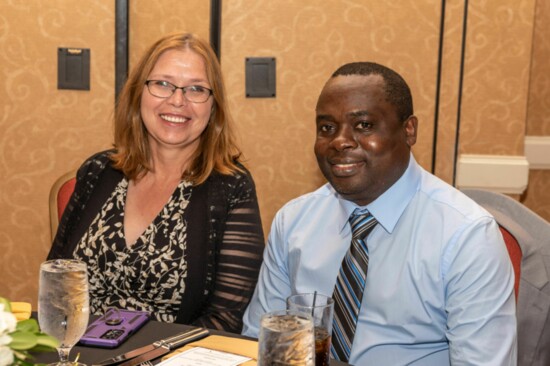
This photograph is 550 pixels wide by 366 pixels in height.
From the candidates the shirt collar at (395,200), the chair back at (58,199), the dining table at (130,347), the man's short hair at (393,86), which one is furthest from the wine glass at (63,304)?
the chair back at (58,199)

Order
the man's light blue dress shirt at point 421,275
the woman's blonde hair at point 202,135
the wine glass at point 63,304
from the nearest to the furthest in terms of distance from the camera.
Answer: the wine glass at point 63,304
the man's light blue dress shirt at point 421,275
the woman's blonde hair at point 202,135

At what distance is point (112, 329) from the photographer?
150 cm

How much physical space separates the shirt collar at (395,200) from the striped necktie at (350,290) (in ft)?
0.08

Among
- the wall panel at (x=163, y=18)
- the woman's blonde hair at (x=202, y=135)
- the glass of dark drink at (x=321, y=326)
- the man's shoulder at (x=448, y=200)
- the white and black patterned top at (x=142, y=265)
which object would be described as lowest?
the white and black patterned top at (x=142, y=265)

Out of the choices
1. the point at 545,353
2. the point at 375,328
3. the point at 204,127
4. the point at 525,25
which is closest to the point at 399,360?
the point at 375,328

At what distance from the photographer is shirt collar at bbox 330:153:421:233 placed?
1787mm

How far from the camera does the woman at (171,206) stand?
2188mm

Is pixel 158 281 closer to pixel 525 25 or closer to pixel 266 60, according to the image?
pixel 266 60

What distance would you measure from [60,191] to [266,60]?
3.87 ft

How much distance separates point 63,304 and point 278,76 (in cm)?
224

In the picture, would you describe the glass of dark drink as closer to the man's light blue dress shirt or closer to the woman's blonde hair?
the man's light blue dress shirt

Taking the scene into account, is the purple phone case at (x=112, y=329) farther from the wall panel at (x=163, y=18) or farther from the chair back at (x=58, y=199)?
the wall panel at (x=163, y=18)

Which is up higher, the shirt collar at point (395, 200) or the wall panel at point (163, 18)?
the wall panel at point (163, 18)

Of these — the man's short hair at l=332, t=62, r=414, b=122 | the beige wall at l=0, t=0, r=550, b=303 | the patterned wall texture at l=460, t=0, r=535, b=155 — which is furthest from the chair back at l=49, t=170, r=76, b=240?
the patterned wall texture at l=460, t=0, r=535, b=155
